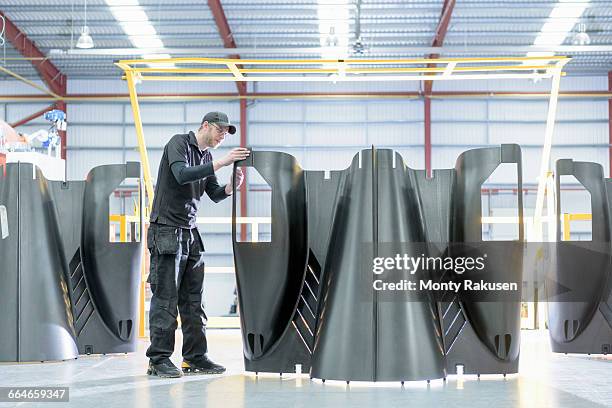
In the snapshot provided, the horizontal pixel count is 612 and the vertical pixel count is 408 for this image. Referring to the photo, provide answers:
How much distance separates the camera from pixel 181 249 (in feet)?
14.2

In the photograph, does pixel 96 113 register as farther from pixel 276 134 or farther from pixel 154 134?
pixel 276 134

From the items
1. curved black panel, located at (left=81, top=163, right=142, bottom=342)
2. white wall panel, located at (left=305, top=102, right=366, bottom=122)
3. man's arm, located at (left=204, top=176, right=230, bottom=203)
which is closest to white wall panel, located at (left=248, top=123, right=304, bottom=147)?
white wall panel, located at (left=305, top=102, right=366, bottom=122)

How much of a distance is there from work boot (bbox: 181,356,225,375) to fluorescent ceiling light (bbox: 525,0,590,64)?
43.3 feet

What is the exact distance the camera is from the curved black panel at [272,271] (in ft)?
13.9

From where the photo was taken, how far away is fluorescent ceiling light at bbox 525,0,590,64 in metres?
16.6

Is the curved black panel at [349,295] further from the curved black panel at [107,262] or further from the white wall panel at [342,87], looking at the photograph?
the white wall panel at [342,87]

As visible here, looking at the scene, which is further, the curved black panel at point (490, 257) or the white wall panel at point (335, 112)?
the white wall panel at point (335, 112)

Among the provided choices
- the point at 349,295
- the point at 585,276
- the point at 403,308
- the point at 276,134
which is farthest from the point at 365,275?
the point at 276,134

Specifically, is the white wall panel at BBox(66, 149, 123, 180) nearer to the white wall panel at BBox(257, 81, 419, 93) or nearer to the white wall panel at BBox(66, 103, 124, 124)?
the white wall panel at BBox(66, 103, 124, 124)

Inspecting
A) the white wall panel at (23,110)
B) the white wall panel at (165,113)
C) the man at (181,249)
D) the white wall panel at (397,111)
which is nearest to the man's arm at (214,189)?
the man at (181,249)

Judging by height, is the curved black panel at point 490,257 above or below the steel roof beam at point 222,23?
below

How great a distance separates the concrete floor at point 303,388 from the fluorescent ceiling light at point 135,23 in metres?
12.4

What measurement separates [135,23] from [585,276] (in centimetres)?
1435

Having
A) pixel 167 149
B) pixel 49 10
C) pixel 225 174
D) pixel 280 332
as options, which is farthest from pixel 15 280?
pixel 225 174
